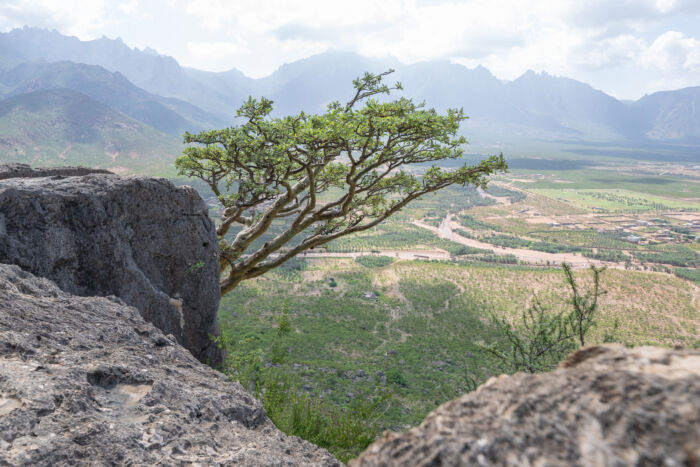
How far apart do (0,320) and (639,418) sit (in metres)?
5.40

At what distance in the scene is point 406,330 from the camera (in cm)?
4062

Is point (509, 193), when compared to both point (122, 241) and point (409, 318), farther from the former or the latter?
point (122, 241)

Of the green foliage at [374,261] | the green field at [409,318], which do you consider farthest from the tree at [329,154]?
the green foliage at [374,261]

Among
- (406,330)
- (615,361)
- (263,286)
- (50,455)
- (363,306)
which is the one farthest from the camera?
(263,286)

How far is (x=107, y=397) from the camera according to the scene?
145 inches

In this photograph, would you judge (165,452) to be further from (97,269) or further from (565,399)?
(97,269)

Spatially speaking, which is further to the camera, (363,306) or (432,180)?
(363,306)

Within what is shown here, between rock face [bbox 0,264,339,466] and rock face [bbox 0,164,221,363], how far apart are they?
914 mm

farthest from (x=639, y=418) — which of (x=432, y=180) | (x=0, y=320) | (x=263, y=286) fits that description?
(x=263, y=286)

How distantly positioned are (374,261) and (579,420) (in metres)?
68.1

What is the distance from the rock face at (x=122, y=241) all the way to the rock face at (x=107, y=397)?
3.00ft

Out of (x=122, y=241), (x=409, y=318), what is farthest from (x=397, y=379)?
(x=122, y=241)

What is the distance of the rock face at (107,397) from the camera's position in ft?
9.91

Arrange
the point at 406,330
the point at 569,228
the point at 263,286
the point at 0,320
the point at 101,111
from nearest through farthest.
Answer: the point at 0,320 < the point at 406,330 < the point at 263,286 < the point at 569,228 < the point at 101,111
